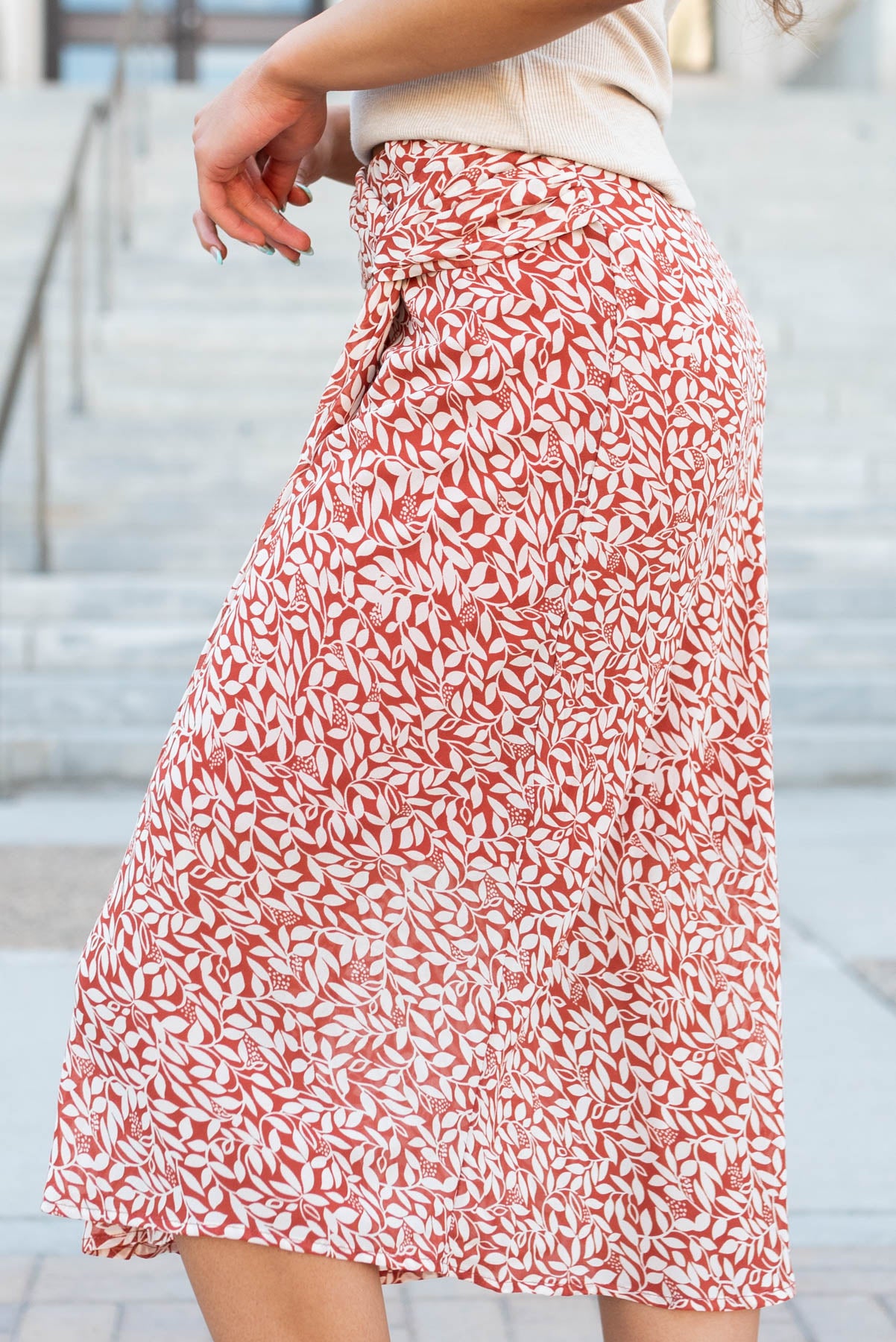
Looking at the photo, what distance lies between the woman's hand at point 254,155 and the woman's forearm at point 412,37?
29mm

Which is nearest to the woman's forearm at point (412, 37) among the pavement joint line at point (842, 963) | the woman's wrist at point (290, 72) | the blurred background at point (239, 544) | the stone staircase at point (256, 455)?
the woman's wrist at point (290, 72)

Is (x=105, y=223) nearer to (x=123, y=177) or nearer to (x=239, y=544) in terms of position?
(x=123, y=177)

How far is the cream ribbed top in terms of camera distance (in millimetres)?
1049

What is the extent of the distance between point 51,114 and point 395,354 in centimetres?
Answer: 1069

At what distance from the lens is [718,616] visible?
118 cm

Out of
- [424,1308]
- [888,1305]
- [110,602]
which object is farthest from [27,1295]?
[110,602]

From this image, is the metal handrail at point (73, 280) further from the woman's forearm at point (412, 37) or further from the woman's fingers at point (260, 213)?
the woman's forearm at point (412, 37)

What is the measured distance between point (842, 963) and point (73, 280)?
4.90 metres

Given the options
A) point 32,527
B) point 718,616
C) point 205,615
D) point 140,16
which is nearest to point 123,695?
point 205,615

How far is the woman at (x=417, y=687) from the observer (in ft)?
3.36

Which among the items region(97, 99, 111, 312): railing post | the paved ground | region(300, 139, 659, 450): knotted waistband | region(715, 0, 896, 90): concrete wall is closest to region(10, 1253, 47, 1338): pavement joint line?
the paved ground

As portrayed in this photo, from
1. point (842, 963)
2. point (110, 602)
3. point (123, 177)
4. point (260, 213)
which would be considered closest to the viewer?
point (260, 213)

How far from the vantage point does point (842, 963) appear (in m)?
3.12

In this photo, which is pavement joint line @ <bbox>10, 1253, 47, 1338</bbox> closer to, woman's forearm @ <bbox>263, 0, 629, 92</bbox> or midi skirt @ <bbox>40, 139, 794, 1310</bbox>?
midi skirt @ <bbox>40, 139, 794, 1310</bbox>
